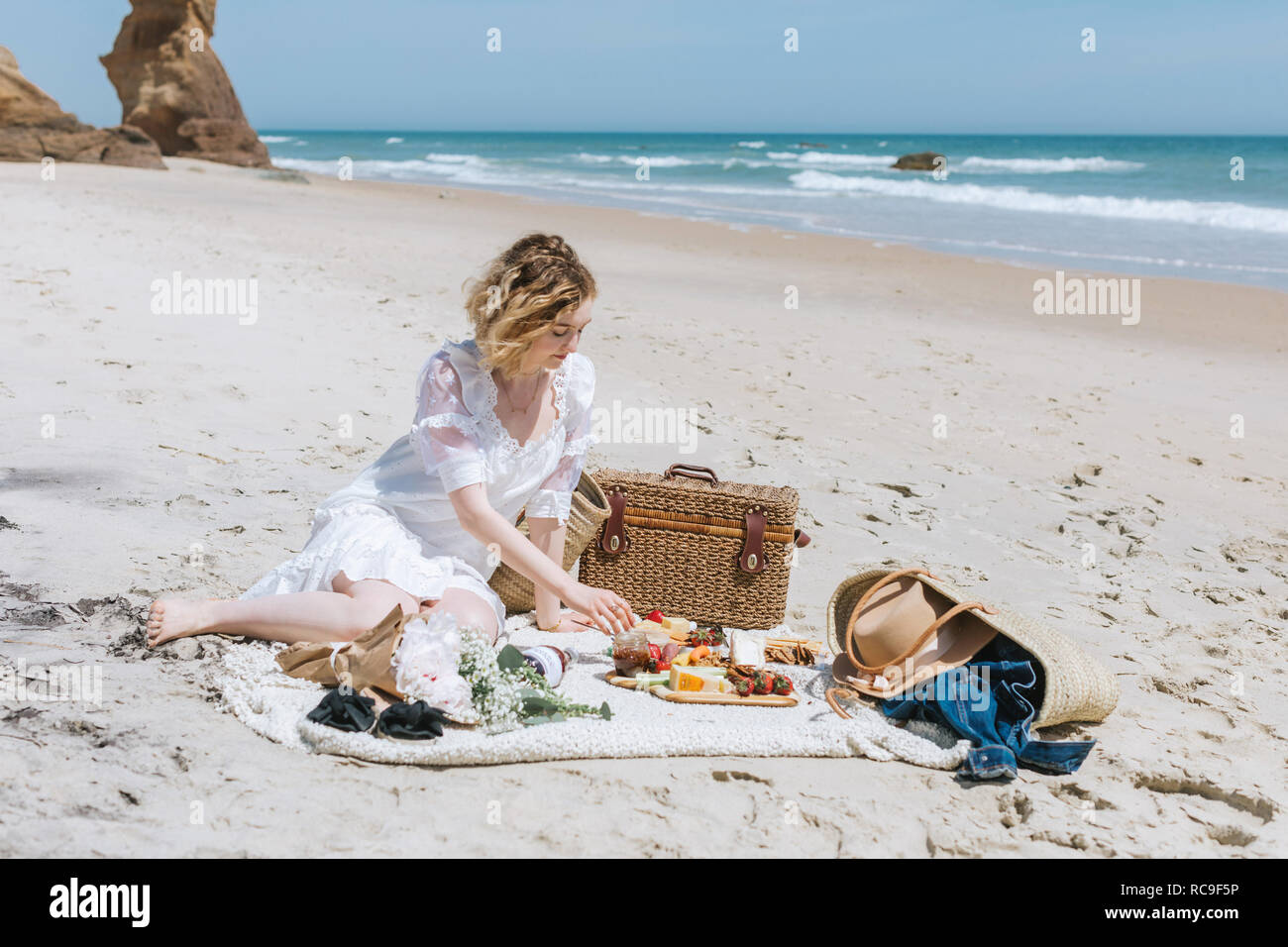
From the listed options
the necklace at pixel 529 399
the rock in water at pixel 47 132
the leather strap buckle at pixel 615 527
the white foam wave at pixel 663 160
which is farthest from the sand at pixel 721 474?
the white foam wave at pixel 663 160

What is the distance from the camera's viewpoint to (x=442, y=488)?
3650 millimetres

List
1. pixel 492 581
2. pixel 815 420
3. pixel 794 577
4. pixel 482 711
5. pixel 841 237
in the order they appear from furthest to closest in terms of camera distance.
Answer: pixel 841 237
pixel 815 420
pixel 794 577
pixel 492 581
pixel 482 711

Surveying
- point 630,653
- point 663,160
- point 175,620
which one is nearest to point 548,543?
point 630,653

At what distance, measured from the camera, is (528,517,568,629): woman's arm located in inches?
150

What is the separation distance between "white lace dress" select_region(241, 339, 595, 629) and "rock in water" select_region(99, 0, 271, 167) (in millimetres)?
27525

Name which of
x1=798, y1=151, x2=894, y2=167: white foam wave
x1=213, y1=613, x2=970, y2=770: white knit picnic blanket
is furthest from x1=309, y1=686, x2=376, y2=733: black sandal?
x1=798, y1=151, x2=894, y2=167: white foam wave

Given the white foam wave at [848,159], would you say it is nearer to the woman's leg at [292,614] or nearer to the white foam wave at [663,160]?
the white foam wave at [663,160]

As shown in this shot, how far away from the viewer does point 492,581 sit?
3918 mm

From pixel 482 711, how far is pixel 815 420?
398cm

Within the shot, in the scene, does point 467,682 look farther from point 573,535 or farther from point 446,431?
point 573,535

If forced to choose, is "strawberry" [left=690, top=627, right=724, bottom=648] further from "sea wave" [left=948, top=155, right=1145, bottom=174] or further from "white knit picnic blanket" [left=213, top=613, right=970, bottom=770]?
"sea wave" [left=948, top=155, right=1145, bottom=174]
